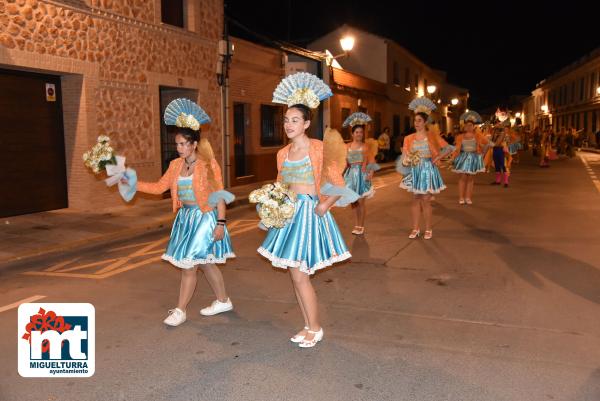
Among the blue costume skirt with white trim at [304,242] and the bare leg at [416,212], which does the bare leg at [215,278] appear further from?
the bare leg at [416,212]

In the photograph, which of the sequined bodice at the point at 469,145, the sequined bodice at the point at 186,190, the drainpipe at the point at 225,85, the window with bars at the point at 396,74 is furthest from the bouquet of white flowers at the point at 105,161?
the window with bars at the point at 396,74

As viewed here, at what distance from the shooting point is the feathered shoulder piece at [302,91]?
14.3 ft

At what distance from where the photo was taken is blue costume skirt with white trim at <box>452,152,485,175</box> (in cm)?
1315

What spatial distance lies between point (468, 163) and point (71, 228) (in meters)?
8.65

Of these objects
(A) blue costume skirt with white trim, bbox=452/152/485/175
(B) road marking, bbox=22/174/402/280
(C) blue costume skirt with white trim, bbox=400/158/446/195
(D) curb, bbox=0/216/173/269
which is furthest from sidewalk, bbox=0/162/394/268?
(A) blue costume skirt with white trim, bbox=452/152/485/175

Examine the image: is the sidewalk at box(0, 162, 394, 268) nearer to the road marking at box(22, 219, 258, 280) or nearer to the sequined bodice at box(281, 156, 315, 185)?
the road marking at box(22, 219, 258, 280)

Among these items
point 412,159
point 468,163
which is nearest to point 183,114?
point 412,159

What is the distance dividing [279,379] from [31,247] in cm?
591

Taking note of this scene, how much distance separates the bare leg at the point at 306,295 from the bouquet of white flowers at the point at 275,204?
474 mm

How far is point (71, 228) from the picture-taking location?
32.9ft

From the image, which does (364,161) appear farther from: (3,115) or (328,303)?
(3,115)

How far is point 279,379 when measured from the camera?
13.1 ft

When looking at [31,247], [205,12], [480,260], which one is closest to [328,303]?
[480,260]

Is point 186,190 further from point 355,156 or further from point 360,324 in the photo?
point 355,156
